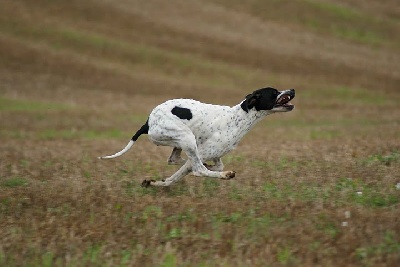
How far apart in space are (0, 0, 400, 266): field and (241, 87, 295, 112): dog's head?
40.8 inches

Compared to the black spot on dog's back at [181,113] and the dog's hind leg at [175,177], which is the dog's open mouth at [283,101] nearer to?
the black spot on dog's back at [181,113]

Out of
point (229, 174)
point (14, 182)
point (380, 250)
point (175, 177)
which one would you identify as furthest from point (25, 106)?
point (380, 250)

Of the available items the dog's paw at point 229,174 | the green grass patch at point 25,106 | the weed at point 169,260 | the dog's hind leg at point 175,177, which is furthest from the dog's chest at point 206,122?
the green grass patch at point 25,106

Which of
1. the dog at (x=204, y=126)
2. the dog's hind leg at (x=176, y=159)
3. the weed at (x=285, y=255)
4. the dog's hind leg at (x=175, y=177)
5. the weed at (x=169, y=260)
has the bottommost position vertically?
the weed at (x=169, y=260)

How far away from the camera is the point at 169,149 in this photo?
16.1 metres

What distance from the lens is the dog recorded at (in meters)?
8.64

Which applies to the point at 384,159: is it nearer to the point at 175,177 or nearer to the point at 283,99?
the point at 283,99

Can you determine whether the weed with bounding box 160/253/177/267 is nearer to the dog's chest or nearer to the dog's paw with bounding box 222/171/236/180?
the dog's paw with bounding box 222/171/236/180

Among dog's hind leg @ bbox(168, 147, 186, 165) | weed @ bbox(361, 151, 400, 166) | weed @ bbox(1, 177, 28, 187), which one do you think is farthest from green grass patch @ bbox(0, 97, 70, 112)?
weed @ bbox(361, 151, 400, 166)

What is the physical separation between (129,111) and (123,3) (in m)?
18.0

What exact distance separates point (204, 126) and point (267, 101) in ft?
3.01

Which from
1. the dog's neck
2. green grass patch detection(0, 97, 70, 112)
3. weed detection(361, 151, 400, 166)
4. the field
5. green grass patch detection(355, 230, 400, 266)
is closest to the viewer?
green grass patch detection(355, 230, 400, 266)

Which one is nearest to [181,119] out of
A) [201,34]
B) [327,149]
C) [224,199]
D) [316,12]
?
[224,199]

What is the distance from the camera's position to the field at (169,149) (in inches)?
258
